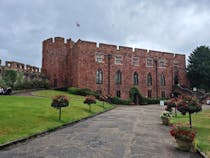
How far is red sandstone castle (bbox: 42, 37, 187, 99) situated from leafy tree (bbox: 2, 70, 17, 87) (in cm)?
843

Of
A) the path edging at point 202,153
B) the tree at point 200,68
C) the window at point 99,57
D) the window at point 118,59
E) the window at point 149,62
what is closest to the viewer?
the path edging at point 202,153

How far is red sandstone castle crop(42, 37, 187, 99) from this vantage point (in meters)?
39.1

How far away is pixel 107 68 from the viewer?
133ft

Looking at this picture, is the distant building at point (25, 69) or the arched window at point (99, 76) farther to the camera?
the arched window at point (99, 76)

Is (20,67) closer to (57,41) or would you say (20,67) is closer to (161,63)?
(57,41)

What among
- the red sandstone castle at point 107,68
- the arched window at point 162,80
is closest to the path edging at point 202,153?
the red sandstone castle at point 107,68

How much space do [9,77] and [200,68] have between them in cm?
3680

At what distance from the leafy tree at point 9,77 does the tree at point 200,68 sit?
1385 inches

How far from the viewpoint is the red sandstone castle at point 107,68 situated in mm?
39094

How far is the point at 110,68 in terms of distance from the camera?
40.8 metres

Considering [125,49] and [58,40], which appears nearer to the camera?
[58,40]

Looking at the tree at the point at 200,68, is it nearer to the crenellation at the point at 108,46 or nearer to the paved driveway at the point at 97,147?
the crenellation at the point at 108,46

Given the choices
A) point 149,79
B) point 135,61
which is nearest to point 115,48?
point 135,61

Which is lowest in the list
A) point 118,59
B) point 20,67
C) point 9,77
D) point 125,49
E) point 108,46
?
point 9,77
